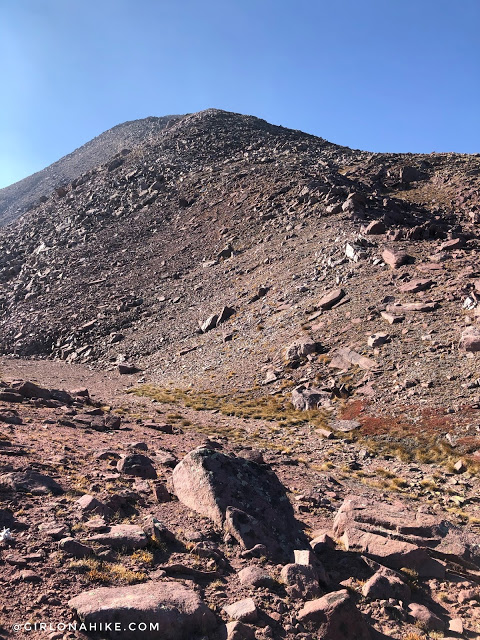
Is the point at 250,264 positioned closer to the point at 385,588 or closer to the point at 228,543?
the point at 228,543

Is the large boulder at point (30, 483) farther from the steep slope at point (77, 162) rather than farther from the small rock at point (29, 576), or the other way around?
the steep slope at point (77, 162)

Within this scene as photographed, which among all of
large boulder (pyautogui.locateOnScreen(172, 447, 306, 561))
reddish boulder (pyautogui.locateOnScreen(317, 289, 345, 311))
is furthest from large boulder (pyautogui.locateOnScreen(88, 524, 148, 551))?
reddish boulder (pyautogui.locateOnScreen(317, 289, 345, 311))

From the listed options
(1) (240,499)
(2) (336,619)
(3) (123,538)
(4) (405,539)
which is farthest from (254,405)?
(2) (336,619)

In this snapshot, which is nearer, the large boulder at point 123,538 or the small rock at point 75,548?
the small rock at point 75,548

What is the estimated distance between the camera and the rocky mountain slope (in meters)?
7.59

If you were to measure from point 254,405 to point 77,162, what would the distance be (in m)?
120

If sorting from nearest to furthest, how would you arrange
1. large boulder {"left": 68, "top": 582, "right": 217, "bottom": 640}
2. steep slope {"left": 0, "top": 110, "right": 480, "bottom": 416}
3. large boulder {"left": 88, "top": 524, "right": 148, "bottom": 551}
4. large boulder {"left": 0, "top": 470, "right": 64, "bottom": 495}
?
large boulder {"left": 68, "top": 582, "right": 217, "bottom": 640}, large boulder {"left": 88, "top": 524, "right": 148, "bottom": 551}, large boulder {"left": 0, "top": 470, "right": 64, "bottom": 495}, steep slope {"left": 0, "top": 110, "right": 480, "bottom": 416}

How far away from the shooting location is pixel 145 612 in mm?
6043

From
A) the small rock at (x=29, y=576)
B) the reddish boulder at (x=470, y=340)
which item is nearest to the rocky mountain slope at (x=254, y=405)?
the small rock at (x=29, y=576)

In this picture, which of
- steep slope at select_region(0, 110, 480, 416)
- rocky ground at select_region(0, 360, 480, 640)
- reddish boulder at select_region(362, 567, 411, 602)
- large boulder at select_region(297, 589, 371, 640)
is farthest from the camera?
steep slope at select_region(0, 110, 480, 416)

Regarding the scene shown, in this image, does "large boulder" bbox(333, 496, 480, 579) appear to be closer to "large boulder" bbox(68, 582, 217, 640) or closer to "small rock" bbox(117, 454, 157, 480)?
"large boulder" bbox(68, 582, 217, 640)

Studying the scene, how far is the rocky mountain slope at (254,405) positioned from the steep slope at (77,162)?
5013cm

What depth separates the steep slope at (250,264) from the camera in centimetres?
2589

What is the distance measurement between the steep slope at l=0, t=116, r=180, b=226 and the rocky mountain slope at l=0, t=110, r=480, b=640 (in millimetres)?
50131
